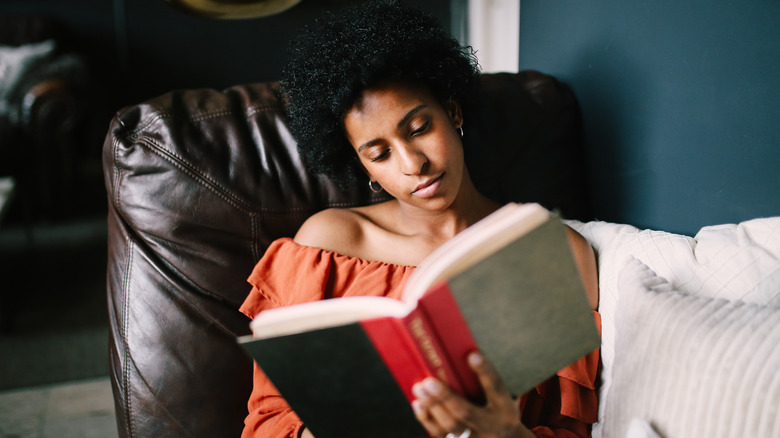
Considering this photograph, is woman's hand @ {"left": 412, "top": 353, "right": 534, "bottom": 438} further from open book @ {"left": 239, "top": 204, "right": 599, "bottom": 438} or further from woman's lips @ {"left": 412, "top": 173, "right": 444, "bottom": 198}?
woman's lips @ {"left": 412, "top": 173, "right": 444, "bottom": 198}

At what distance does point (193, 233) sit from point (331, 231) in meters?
0.29

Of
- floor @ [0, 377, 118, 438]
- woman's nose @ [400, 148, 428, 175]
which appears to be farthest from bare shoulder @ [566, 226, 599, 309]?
floor @ [0, 377, 118, 438]

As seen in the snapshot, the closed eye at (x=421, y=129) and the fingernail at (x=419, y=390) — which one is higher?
the closed eye at (x=421, y=129)

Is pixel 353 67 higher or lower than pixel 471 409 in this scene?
higher

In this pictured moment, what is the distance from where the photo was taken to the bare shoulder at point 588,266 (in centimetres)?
108

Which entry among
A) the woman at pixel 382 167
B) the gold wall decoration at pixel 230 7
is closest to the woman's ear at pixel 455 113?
the woman at pixel 382 167

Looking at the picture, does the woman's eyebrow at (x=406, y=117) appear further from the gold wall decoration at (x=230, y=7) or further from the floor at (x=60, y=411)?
the floor at (x=60, y=411)

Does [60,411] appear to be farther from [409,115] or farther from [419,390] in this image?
[419,390]

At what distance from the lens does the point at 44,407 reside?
210 centimetres

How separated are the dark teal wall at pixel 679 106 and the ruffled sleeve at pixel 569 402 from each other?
307 millimetres

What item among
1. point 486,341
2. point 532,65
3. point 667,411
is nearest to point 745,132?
point 667,411

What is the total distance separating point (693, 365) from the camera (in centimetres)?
71

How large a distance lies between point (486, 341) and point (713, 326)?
0.29 m

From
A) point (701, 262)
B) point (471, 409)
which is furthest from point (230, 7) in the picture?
point (701, 262)
